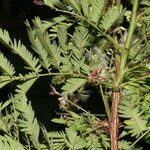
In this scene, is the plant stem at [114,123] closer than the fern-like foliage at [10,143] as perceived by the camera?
No

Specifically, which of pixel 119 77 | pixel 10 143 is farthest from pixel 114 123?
pixel 10 143

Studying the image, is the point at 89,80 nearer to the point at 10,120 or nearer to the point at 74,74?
the point at 74,74

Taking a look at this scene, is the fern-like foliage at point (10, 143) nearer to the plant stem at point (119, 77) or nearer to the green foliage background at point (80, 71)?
the green foliage background at point (80, 71)

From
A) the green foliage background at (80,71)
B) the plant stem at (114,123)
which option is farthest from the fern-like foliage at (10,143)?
the plant stem at (114,123)

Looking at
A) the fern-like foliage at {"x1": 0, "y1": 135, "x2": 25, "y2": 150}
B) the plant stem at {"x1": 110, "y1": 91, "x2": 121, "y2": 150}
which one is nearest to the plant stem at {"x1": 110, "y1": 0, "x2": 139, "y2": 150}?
the plant stem at {"x1": 110, "y1": 91, "x2": 121, "y2": 150}

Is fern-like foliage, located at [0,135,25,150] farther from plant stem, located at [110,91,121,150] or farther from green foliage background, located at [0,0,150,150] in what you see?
plant stem, located at [110,91,121,150]

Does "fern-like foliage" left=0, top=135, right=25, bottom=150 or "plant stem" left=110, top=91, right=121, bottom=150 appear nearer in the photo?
"fern-like foliage" left=0, top=135, right=25, bottom=150

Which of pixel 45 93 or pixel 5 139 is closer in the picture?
pixel 5 139

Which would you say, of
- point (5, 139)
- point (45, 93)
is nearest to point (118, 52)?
point (5, 139)

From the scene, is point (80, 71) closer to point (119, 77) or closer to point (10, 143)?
point (119, 77)

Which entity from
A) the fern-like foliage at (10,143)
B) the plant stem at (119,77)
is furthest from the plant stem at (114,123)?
the fern-like foliage at (10,143)

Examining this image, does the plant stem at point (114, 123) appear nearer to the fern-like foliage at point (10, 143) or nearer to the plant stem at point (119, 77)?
the plant stem at point (119, 77)
